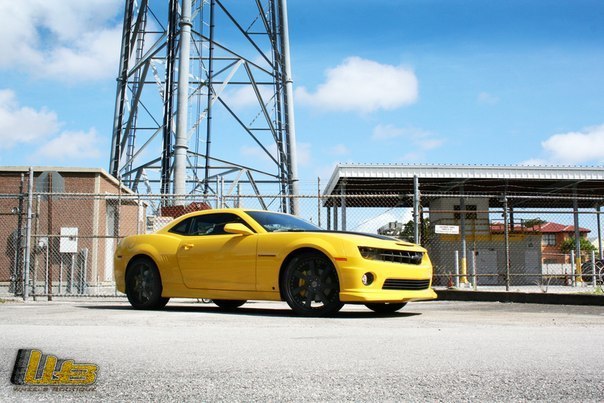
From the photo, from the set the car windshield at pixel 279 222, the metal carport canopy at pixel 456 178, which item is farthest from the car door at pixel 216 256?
the metal carport canopy at pixel 456 178

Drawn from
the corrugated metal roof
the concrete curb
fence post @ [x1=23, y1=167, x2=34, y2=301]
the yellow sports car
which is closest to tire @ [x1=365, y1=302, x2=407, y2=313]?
the yellow sports car

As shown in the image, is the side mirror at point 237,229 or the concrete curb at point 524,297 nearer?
the side mirror at point 237,229

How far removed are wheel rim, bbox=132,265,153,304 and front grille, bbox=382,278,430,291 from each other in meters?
3.54

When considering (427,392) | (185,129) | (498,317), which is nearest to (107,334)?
(427,392)

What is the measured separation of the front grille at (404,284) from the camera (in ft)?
29.4

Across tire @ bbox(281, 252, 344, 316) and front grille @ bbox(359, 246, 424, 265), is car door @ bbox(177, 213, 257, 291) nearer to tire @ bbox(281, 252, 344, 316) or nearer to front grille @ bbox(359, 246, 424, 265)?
tire @ bbox(281, 252, 344, 316)

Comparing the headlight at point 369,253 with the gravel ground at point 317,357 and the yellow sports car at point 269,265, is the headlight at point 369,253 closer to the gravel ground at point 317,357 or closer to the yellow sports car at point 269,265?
the yellow sports car at point 269,265

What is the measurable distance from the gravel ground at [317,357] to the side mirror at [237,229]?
1.30m

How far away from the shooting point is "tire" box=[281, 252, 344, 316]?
885cm

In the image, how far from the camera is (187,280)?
33.1ft

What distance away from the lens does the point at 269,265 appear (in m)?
9.27

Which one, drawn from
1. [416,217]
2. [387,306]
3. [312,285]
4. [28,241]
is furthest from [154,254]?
[416,217]

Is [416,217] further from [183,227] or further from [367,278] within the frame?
[367,278]

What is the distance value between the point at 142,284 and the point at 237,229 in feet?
6.48
